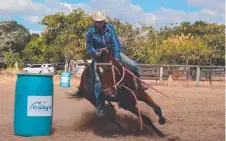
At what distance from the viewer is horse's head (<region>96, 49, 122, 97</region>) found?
6293 millimetres

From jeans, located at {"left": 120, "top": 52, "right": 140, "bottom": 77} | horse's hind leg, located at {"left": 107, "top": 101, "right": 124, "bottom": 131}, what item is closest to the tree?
horse's hind leg, located at {"left": 107, "top": 101, "right": 124, "bottom": 131}

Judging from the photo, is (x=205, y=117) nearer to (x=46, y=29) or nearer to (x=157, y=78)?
(x=157, y=78)

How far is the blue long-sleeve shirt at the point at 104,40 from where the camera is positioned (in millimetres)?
6664

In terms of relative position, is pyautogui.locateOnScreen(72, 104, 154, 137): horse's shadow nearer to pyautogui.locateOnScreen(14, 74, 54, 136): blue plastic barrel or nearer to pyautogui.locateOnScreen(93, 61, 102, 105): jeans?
pyautogui.locateOnScreen(93, 61, 102, 105): jeans

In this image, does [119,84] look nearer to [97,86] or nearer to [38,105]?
[97,86]

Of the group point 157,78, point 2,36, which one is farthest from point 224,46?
point 2,36

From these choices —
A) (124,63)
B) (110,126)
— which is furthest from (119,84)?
(110,126)

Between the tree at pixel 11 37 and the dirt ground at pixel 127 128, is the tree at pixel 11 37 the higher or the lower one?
the higher one

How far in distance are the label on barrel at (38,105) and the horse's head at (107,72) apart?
886 mm

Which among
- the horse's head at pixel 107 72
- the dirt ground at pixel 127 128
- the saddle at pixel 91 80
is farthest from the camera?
the saddle at pixel 91 80

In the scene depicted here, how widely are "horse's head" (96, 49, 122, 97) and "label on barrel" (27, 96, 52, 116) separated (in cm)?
89

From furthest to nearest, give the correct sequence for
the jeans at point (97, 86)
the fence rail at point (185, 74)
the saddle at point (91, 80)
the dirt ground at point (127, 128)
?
1. the fence rail at point (185, 74)
2. the saddle at point (91, 80)
3. the dirt ground at point (127, 128)
4. the jeans at point (97, 86)

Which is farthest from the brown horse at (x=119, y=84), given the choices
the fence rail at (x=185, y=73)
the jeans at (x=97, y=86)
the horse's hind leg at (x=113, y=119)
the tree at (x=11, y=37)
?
the tree at (x=11, y=37)

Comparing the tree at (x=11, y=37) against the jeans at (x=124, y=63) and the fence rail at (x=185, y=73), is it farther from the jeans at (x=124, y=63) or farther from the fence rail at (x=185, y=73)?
the jeans at (x=124, y=63)
